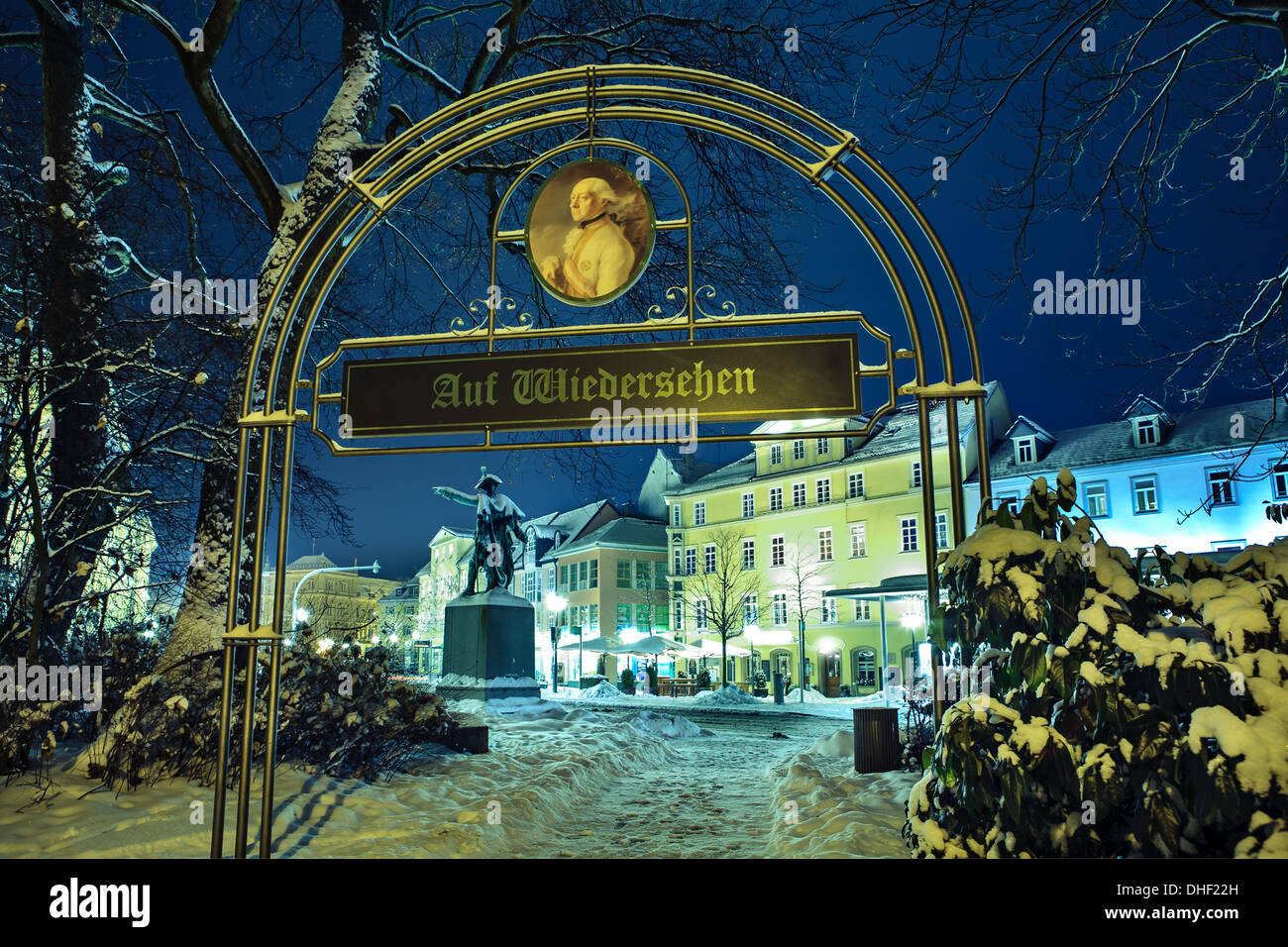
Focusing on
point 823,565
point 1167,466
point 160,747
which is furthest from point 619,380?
point 823,565

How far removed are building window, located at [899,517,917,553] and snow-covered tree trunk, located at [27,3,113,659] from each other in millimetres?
30792

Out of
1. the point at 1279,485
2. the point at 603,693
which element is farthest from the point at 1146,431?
the point at 603,693

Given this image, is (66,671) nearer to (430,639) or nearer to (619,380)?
(619,380)

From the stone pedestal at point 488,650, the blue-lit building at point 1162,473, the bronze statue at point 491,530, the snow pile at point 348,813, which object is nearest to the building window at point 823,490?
the blue-lit building at point 1162,473

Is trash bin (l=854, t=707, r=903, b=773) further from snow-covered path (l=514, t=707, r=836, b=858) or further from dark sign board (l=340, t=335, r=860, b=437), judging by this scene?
dark sign board (l=340, t=335, r=860, b=437)

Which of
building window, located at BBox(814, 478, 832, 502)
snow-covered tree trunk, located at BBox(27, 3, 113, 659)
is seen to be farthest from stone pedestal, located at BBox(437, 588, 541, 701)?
building window, located at BBox(814, 478, 832, 502)

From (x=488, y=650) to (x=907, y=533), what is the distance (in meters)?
24.9

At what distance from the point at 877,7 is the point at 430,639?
55361 mm

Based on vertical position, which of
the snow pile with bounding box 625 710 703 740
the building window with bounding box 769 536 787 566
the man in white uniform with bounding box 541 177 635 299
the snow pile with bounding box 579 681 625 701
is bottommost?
the snow pile with bounding box 579 681 625 701

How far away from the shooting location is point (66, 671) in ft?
20.7

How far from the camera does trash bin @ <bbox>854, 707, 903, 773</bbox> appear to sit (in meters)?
8.38

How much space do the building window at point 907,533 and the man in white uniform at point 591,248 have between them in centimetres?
3129

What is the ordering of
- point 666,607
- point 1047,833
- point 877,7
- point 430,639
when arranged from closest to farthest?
point 1047,833 → point 877,7 → point 666,607 → point 430,639

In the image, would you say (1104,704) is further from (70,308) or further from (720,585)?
(720,585)
